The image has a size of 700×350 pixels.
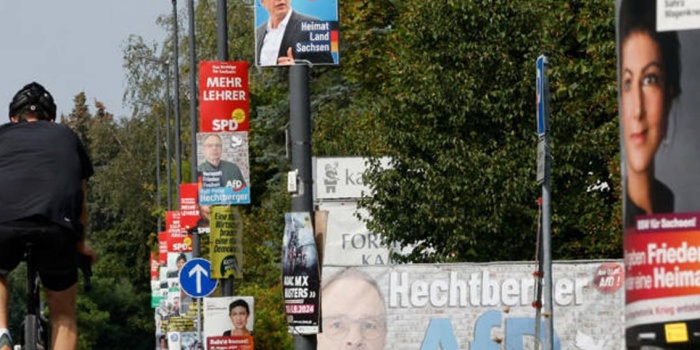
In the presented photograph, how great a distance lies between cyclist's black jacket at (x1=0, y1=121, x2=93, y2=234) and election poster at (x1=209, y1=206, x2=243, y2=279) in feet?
72.7

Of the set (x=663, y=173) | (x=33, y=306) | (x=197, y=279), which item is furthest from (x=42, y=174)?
(x=197, y=279)

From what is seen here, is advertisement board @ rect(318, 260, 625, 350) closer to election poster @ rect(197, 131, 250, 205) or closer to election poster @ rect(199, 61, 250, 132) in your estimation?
election poster @ rect(197, 131, 250, 205)

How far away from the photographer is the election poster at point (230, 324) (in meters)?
30.2

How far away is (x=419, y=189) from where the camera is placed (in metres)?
35.7

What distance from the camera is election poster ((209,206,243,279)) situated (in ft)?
104

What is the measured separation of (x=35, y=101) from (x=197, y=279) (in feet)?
92.4

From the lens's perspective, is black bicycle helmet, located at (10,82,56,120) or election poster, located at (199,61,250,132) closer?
black bicycle helmet, located at (10,82,56,120)

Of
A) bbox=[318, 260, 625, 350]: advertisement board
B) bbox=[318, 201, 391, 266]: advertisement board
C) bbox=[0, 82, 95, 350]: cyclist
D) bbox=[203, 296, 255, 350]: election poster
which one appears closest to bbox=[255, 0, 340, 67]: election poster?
bbox=[203, 296, 255, 350]: election poster

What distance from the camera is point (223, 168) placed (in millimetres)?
31500

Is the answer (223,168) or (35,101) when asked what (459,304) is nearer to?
(223,168)

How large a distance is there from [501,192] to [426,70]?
2.47 m

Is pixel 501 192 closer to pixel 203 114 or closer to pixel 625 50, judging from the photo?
pixel 203 114

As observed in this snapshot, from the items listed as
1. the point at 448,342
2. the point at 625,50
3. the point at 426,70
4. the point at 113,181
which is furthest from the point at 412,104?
the point at 113,181

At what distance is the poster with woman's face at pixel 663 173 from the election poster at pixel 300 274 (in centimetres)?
645
